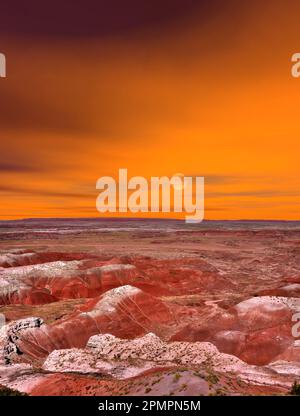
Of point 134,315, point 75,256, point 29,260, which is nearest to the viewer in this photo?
point 134,315

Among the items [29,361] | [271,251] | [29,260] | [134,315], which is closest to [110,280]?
[134,315]

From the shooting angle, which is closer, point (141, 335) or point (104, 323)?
point (141, 335)

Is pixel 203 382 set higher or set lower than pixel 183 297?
higher

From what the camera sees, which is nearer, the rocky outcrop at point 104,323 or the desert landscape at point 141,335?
the desert landscape at point 141,335

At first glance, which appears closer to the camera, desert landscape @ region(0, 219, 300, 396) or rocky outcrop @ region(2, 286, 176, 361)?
desert landscape @ region(0, 219, 300, 396)

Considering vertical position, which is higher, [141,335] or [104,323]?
[104,323]

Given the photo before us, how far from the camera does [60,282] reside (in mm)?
73312

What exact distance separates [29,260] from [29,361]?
204ft

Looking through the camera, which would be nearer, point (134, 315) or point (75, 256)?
point (134, 315)

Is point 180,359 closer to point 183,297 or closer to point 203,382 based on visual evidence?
point 203,382

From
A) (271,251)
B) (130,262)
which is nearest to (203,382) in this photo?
(130,262)

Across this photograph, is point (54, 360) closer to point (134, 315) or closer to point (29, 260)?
point (134, 315)

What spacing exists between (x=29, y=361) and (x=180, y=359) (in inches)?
645
